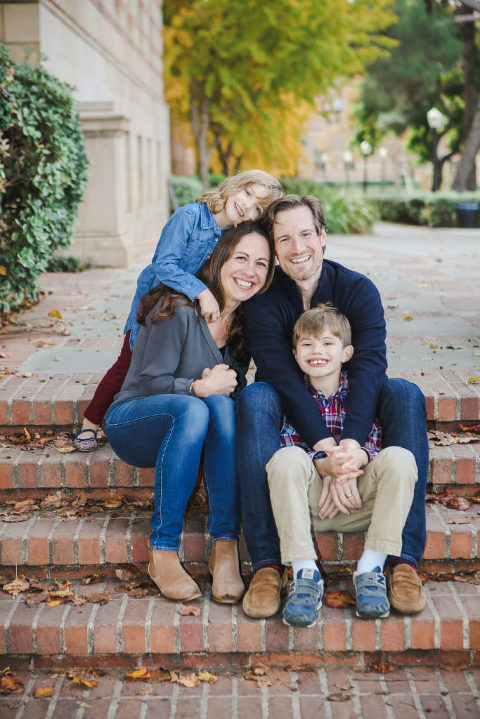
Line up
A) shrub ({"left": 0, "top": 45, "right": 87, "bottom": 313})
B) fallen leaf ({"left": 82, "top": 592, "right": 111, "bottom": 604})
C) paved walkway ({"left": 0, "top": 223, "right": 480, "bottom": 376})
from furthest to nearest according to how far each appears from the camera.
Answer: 1. shrub ({"left": 0, "top": 45, "right": 87, "bottom": 313})
2. paved walkway ({"left": 0, "top": 223, "right": 480, "bottom": 376})
3. fallen leaf ({"left": 82, "top": 592, "right": 111, "bottom": 604})

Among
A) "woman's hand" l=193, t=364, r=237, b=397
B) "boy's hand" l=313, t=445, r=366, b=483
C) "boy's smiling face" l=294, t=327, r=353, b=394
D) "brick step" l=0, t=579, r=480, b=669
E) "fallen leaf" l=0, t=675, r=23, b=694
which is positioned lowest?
"fallen leaf" l=0, t=675, r=23, b=694

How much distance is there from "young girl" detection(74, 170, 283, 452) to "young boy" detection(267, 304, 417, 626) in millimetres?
557

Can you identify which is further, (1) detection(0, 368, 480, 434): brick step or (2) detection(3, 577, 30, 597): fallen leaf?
(1) detection(0, 368, 480, 434): brick step

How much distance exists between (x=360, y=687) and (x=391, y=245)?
12268mm

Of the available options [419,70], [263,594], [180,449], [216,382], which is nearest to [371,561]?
[263,594]

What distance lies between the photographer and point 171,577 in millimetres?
3342

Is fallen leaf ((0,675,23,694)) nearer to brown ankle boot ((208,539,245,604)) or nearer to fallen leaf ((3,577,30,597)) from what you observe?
fallen leaf ((3,577,30,597))

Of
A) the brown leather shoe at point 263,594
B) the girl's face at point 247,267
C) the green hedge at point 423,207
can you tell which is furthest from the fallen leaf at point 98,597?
the green hedge at point 423,207

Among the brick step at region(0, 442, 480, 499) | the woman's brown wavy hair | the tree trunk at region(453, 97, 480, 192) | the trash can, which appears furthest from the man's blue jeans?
the tree trunk at region(453, 97, 480, 192)

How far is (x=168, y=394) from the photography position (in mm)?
3467

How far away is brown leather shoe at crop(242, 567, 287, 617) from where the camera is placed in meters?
3.22

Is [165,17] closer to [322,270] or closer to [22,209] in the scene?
[22,209]

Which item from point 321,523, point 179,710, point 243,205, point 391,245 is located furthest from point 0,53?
point 391,245

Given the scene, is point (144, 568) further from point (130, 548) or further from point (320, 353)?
point (320, 353)
